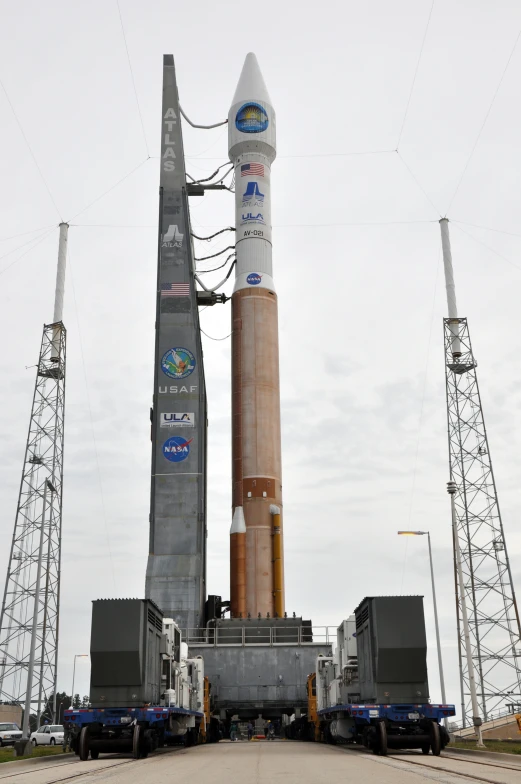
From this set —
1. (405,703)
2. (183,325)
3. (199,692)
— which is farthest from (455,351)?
(405,703)

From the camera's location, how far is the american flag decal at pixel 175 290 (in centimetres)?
5341

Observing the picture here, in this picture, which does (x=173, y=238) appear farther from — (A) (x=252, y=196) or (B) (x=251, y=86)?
(B) (x=251, y=86)

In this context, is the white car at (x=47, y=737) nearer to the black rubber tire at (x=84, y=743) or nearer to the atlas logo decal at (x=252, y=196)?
the black rubber tire at (x=84, y=743)

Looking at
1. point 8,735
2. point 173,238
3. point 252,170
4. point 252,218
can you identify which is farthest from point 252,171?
point 8,735

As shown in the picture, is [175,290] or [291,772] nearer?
[291,772]

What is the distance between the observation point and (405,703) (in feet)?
73.1

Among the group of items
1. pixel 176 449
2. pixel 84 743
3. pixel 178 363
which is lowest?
pixel 84 743

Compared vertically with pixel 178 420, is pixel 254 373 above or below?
above

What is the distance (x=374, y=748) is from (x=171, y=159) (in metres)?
43.8

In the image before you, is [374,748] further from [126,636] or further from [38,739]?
[38,739]

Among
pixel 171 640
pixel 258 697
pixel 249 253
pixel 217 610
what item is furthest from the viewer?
pixel 249 253

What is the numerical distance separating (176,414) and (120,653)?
28620 mm

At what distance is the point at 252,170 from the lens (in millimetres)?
53188

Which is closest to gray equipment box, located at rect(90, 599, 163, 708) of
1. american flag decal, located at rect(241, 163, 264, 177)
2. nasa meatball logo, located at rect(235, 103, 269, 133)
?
american flag decal, located at rect(241, 163, 264, 177)
